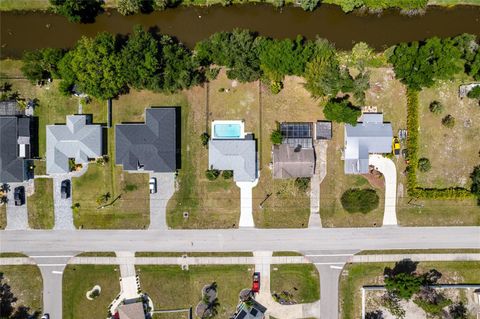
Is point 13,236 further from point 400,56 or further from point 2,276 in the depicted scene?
point 400,56

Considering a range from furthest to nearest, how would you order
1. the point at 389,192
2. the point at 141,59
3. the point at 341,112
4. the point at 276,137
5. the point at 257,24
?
1. the point at 257,24
2. the point at 389,192
3. the point at 276,137
4. the point at 341,112
5. the point at 141,59

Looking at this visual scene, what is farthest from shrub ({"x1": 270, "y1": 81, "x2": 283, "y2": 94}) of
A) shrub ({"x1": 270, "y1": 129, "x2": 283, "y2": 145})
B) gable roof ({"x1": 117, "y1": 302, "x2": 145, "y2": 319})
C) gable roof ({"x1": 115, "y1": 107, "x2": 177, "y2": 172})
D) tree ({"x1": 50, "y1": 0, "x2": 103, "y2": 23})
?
gable roof ({"x1": 117, "y1": 302, "x2": 145, "y2": 319})

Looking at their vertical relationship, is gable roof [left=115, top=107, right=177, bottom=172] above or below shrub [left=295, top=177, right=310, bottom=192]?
above

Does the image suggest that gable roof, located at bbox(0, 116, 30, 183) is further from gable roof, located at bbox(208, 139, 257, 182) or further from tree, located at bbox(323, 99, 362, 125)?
tree, located at bbox(323, 99, 362, 125)

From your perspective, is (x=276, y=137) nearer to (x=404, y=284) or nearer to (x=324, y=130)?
(x=324, y=130)

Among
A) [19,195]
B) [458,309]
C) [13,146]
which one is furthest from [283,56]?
[458,309]
